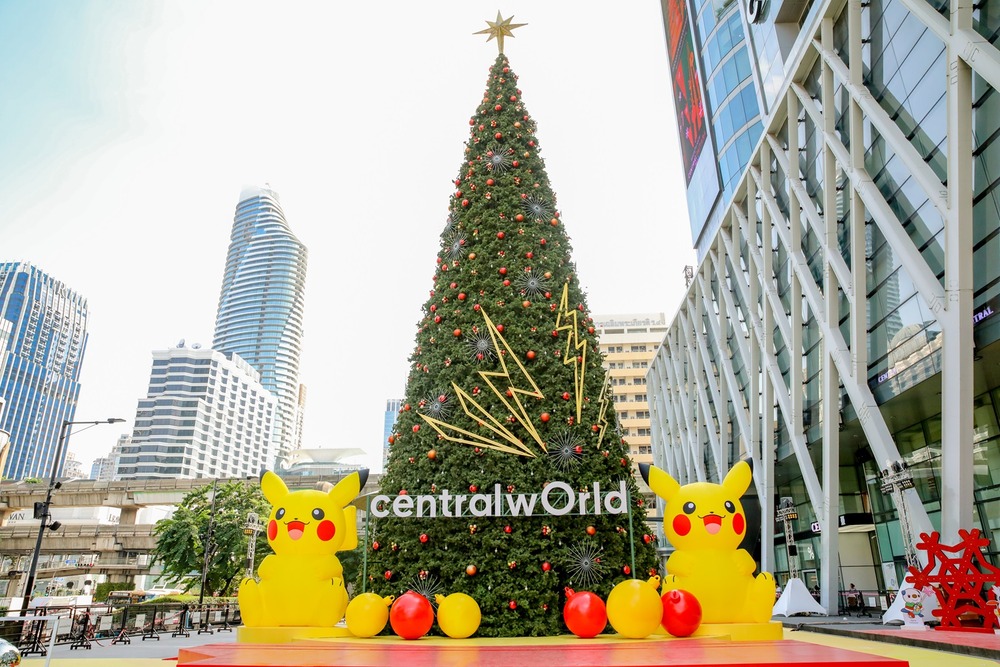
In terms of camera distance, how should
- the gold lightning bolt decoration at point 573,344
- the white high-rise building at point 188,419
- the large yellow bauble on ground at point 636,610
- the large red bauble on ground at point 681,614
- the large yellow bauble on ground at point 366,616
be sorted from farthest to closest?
the white high-rise building at point 188,419
the gold lightning bolt decoration at point 573,344
the large yellow bauble on ground at point 366,616
the large red bauble on ground at point 681,614
the large yellow bauble on ground at point 636,610

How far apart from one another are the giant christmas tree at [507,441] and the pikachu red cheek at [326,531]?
608 mm

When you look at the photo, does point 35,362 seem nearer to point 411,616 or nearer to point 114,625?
point 114,625

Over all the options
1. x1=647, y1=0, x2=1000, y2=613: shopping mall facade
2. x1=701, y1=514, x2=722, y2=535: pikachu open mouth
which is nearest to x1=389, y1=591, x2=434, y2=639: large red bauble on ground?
x1=701, y1=514, x2=722, y2=535: pikachu open mouth

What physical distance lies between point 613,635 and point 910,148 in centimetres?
1516

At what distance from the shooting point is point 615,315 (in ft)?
326

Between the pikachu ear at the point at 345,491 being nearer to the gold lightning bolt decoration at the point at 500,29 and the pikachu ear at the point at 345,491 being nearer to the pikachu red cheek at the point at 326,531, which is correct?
the pikachu red cheek at the point at 326,531

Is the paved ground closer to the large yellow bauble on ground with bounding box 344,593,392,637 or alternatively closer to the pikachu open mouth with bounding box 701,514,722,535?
the pikachu open mouth with bounding box 701,514,722,535

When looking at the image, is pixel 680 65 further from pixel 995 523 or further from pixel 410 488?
pixel 410 488

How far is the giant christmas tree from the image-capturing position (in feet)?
29.0

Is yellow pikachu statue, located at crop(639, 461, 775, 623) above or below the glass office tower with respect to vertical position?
below

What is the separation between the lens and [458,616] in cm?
810

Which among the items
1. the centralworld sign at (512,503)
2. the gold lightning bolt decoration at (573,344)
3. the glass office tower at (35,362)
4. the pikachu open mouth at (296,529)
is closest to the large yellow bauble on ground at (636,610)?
the centralworld sign at (512,503)

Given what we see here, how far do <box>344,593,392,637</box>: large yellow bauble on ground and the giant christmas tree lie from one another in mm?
607

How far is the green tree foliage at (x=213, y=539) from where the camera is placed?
3575 cm
